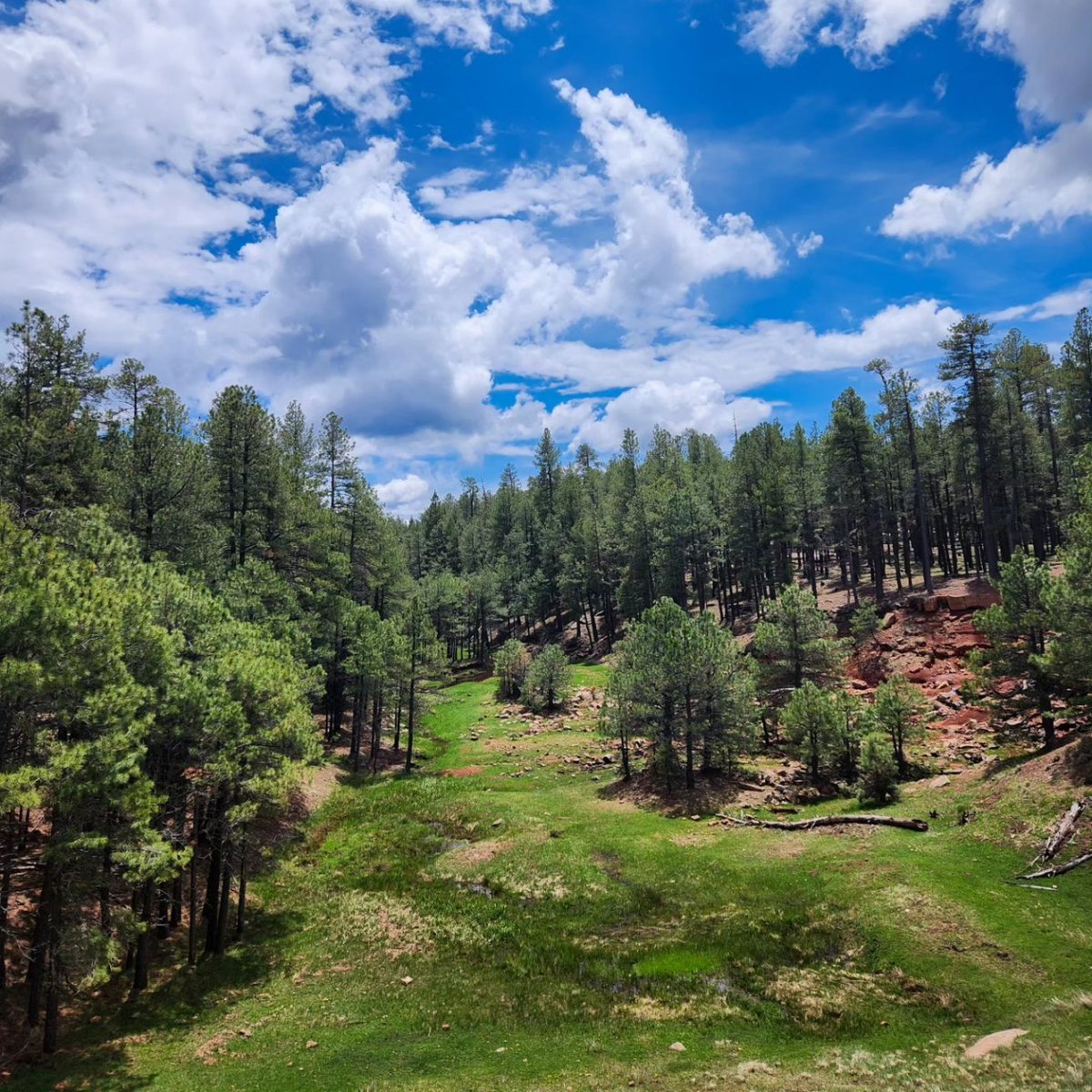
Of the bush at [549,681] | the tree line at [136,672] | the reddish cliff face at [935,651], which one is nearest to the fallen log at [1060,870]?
the reddish cliff face at [935,651]

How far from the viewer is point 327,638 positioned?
49.1 meters

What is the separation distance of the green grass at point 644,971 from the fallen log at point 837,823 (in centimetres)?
86

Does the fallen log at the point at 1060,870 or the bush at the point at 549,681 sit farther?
the bush at the point at 549,681

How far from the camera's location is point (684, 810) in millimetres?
32719

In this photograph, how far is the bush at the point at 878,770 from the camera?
2948cm

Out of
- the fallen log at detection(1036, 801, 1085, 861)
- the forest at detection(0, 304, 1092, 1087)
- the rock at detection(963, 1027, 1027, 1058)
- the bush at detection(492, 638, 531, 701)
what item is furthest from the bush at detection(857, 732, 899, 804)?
the bush at detection(492, 638, 531, 701)

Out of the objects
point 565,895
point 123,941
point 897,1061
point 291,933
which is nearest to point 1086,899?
point 897,1061

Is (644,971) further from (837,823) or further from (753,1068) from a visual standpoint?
(837,823)

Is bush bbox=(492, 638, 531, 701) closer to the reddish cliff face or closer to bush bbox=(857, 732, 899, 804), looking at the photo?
the reddish cliff face

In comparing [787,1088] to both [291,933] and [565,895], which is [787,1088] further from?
[291,933]

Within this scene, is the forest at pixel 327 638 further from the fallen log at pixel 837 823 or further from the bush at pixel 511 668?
the fallen log at pixel 837 823

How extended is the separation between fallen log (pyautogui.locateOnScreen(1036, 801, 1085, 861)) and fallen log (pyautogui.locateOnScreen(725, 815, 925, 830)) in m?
5.13

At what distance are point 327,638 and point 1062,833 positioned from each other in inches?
1758

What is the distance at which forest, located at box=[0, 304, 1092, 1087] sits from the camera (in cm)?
1560
